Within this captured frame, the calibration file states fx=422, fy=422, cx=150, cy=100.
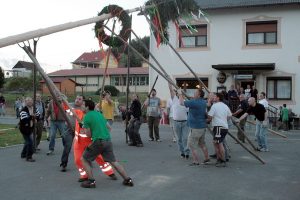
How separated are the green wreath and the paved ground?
3.15 meters

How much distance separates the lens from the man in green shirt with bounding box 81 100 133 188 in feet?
26.5

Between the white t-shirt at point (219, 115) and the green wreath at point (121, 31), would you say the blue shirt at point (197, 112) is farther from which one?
the green wreath at point (121, 31)

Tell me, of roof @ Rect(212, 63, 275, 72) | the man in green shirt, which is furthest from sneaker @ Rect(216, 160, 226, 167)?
roof @ Rect(212, 63, 275, 72)

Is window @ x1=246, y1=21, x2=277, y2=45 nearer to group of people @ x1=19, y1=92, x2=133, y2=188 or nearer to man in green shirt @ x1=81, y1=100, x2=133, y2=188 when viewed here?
group of people @ x1=19, y1=92, x2=133, y2=188

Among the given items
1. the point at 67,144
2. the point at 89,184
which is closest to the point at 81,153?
the point at 89,184

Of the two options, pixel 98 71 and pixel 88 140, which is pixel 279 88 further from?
pixel 98 71

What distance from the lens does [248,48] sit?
83.9 ft

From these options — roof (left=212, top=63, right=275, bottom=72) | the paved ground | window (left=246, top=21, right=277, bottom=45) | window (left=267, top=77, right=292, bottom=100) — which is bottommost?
the paved ground

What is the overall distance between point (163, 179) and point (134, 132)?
17.5 ft

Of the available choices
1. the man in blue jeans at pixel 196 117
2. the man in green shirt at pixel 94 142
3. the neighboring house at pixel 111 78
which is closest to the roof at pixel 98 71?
the neighboring house at pixel 111 78

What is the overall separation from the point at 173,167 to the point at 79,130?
9.01 feet

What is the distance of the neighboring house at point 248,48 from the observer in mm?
24734

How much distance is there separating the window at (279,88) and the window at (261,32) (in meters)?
2.29

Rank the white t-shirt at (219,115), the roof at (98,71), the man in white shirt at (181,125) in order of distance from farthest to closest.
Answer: the roof at (98,71) < the man in white shirt at (181,125) < the white t-shirt at (219,115)
